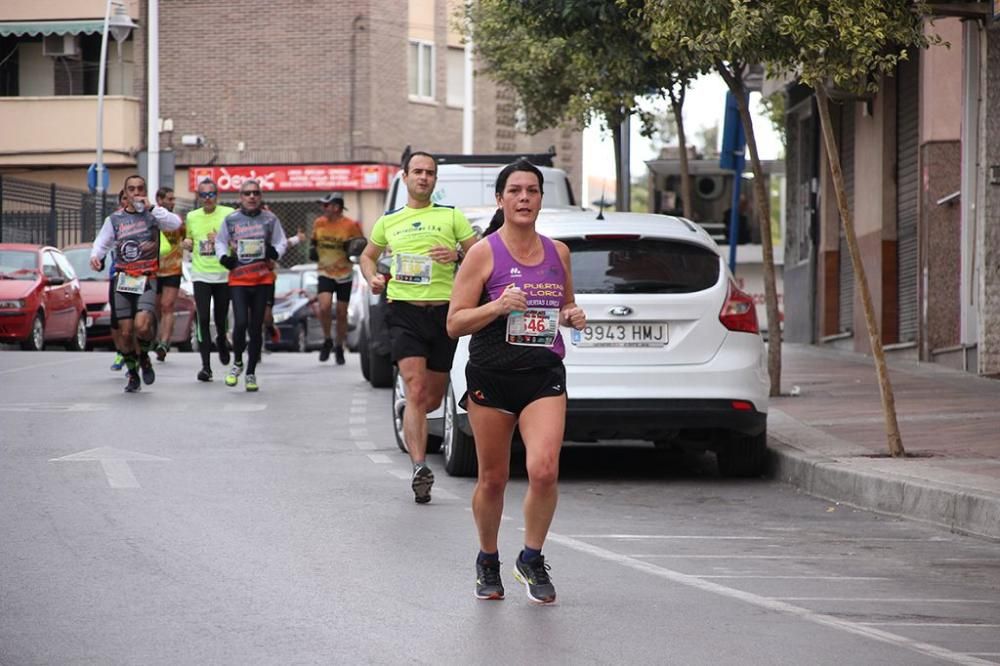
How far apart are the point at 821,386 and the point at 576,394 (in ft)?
24.8

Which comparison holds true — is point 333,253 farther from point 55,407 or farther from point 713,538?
point 713,538

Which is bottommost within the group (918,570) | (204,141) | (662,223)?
(918,570)

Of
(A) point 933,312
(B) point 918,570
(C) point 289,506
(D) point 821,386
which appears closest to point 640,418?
(C) point 289,506

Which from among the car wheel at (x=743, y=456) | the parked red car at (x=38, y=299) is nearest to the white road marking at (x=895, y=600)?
the car wheel at (x=743, y=456)

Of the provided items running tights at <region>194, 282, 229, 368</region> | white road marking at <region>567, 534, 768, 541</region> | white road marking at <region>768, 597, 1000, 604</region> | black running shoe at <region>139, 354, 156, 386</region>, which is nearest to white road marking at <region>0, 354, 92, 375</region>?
running tights at <region>194, 282, 229, 368</region>

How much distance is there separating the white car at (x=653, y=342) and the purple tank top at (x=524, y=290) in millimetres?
3753

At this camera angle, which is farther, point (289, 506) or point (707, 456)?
point (707, 456)

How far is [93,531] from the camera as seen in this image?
928cm

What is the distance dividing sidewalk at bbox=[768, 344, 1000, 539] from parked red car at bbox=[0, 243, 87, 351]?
11597 mm

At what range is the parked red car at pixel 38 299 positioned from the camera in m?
26.4

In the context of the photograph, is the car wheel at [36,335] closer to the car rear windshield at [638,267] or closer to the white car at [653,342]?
the white car at [653,342]

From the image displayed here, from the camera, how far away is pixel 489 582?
7.59m

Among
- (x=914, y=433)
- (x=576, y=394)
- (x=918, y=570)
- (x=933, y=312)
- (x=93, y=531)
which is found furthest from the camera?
(x=933, y=312)

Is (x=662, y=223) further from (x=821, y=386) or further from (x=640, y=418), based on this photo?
(x=821, y=386)
